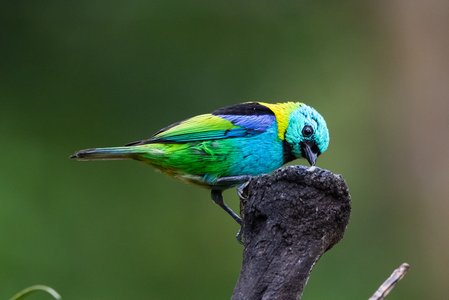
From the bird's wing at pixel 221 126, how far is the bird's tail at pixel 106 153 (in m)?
0.10

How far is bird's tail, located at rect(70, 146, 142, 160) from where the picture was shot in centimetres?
462

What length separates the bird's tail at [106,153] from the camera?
4.62m

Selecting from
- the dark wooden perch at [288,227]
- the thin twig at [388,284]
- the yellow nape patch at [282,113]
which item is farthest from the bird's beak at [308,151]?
the thin twig at [388,284]

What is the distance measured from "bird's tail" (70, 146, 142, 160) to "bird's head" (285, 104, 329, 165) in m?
0.78

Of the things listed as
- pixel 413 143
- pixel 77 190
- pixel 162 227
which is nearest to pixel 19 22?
pixel 77 190

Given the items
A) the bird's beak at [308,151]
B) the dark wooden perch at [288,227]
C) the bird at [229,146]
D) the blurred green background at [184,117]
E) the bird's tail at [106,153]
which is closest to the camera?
the dark wooden perch at [288,227]

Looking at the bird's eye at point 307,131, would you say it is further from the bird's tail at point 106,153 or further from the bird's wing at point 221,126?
the bird's tail at point 106,153

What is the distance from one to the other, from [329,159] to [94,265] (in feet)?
7.62

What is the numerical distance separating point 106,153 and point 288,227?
7.01 feet

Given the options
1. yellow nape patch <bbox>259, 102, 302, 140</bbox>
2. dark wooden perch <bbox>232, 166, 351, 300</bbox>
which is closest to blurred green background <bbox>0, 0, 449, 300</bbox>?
yellow nape patch <bbox>259, 102, 302, 140</bbox>

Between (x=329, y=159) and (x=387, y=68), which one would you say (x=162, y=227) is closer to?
(x=329, y=159)

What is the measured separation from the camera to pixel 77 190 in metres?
8.62

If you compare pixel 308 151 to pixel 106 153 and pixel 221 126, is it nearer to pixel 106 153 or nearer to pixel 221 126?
pixel 221 126

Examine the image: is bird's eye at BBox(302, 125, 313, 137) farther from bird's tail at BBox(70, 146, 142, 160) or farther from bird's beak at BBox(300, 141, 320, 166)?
bird's tail at BBox(70, 146, 142, 160)
